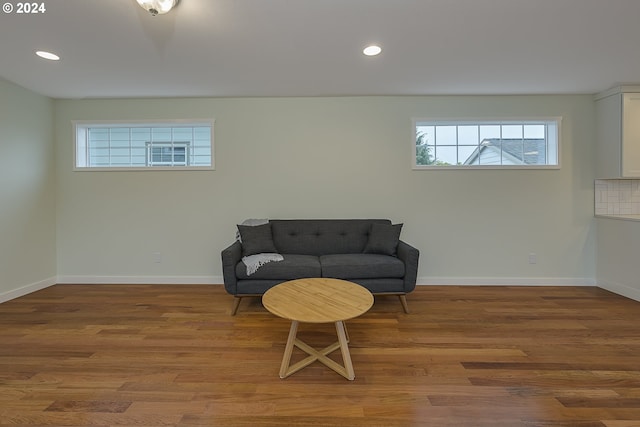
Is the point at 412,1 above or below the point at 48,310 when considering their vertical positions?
above

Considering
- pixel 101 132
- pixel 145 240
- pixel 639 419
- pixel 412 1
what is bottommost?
pixel 639 419

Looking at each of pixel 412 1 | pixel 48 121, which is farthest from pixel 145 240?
pixel 412 1

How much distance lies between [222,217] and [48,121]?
2.54 m

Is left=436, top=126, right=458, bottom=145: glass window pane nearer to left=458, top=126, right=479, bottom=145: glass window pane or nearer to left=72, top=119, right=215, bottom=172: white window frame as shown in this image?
left=458, top=126, right=479, bottom=145: glass window pane

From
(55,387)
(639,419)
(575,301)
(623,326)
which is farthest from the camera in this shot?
(575,301)

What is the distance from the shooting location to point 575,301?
10.3ft

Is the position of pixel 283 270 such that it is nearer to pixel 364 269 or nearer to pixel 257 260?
pixel 257 260

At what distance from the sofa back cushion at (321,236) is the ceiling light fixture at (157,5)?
2.23 m

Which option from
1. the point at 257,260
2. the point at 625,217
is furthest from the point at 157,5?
the point at 625,217

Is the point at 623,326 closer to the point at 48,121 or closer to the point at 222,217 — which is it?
the point at 222,217

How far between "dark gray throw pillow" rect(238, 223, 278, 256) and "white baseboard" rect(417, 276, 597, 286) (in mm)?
1996

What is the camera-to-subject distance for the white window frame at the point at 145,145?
12.3 feet

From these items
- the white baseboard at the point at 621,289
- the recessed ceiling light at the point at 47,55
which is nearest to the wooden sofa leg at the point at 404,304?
the white baseboard at the point at 621,289

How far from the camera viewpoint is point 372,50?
2531 millimetres
